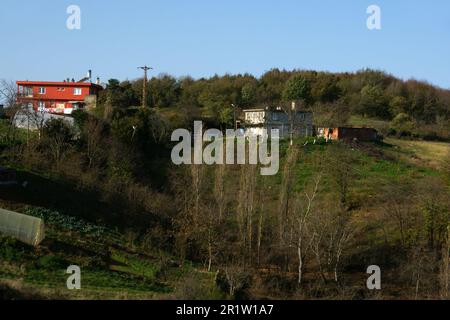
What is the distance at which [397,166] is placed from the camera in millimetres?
39406

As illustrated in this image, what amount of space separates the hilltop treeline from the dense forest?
4.92 metres

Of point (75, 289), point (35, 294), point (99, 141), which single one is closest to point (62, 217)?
point (75, 289)

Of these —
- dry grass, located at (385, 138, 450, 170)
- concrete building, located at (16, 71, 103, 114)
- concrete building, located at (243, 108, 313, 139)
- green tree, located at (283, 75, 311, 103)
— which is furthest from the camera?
green tree, located at (283, 75, 311, 103)

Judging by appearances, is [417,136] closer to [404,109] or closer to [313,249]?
[404,109]

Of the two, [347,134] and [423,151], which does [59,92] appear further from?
[423,151]

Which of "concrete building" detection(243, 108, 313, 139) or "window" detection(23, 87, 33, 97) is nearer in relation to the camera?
"concrete building" detection(243, 108, 313, 139)

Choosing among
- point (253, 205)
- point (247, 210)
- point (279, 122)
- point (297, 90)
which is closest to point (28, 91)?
point (279, 122)

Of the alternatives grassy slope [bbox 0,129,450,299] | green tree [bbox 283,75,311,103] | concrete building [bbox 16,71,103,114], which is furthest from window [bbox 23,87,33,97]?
grassy slope [bbox 0,129,450,299]

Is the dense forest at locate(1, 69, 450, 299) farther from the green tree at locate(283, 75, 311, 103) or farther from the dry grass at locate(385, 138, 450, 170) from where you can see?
the green tree at locate(283, 75, 311, 103)

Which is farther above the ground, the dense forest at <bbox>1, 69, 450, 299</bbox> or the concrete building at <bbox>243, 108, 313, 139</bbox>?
the concrete building at <bbox>243, 108, 313, 139</bbox>

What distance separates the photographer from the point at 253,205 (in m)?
28.4

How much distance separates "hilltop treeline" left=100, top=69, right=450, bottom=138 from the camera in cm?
5069

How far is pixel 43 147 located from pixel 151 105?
74.6 ft

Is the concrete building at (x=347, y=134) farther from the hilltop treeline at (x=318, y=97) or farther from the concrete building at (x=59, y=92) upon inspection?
the concrete building at (x=59, y=92)
